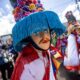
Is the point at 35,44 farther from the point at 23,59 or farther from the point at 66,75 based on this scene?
the point at 66,75

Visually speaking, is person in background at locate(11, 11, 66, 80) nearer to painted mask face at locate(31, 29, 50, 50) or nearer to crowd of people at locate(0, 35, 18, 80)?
painted mask face at locate(31, 29, 50, 50)

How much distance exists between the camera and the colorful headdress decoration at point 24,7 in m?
1.60

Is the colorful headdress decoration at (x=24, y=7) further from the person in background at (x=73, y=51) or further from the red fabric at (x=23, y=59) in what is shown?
the person in background at (x=73, y=51)

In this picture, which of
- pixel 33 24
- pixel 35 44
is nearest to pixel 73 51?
pixel 35 44

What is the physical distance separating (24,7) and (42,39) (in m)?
0.24

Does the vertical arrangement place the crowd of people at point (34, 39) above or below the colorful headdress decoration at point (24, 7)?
below

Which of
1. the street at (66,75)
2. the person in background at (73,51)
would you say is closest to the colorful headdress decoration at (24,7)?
the person in background at (73,51)

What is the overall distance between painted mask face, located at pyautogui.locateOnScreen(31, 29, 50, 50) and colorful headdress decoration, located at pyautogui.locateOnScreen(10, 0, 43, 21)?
0.47 ft

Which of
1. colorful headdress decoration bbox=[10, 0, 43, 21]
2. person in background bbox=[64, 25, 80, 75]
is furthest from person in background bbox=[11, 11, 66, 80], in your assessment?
person in background bbox=[64, 25, 80, 75]

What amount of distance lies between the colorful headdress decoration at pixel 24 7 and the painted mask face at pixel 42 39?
14 centimetres

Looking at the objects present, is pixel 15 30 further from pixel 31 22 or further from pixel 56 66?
pixel 56 66

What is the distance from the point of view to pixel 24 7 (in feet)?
5.40

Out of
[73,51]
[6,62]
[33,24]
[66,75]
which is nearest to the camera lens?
[33,24]

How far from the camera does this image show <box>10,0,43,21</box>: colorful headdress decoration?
1.60 meters
